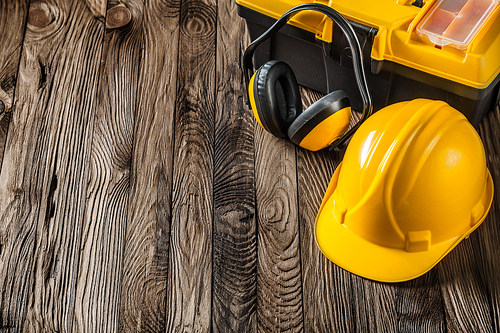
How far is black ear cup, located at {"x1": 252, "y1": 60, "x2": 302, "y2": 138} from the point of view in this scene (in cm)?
110

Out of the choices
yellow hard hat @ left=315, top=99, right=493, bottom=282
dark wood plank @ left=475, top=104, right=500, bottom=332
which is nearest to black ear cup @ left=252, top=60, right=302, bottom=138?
yellow hard hat @ left=315, top=99, right=493, bottom=282

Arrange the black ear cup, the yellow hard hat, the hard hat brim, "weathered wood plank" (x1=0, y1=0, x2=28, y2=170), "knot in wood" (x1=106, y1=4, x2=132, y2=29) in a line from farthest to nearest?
"knot in wood" (x1=106, y1=4, x2=132, y2=29), "weathered wood plank" (x1=0, y1=0, x2=28, y2=170), the black ear cup, the hard hat brim, the yellow hard hat

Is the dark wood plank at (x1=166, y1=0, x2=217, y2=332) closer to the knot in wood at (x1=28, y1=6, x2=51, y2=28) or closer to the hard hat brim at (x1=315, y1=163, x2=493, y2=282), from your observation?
the hard hat brim at (x1=315, y1=163, x2=493, y2=282)

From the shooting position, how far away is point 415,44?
3.46 feet

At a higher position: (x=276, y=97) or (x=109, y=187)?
(x=276, y=97)

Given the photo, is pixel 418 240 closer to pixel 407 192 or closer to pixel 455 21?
pixel 407 192

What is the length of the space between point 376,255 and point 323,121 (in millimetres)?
306

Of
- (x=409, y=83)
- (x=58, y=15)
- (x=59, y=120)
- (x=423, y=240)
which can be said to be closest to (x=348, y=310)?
(x=423, y=240)

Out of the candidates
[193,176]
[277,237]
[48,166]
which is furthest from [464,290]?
[48,166]

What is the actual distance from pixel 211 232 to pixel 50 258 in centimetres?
38

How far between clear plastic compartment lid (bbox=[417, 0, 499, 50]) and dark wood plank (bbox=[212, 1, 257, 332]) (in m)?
0.50

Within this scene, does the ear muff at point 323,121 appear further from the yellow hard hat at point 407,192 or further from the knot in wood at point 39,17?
the knot in wood at point 39,17

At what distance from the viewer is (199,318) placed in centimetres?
104

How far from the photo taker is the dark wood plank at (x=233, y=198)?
1.05 metres
